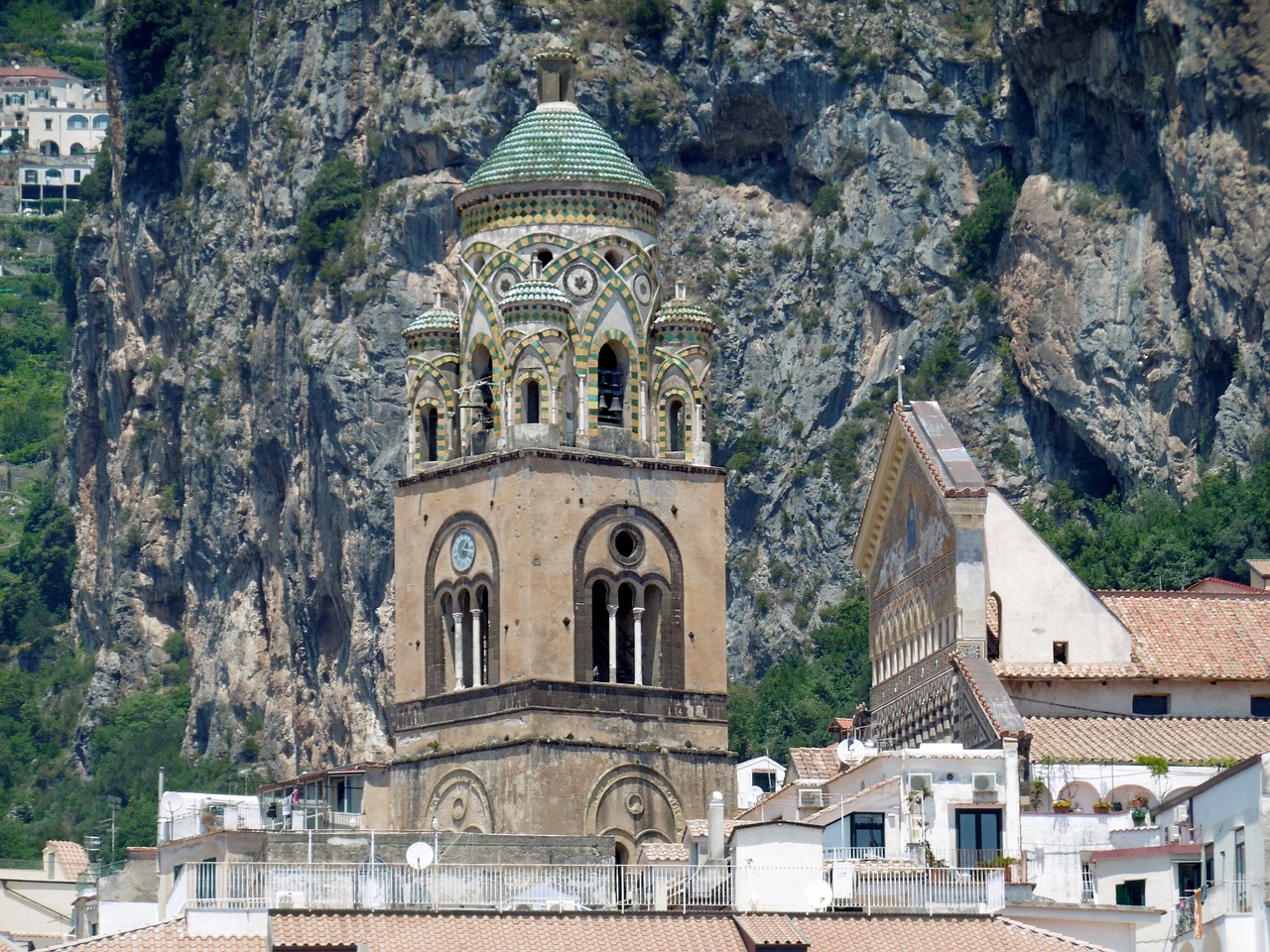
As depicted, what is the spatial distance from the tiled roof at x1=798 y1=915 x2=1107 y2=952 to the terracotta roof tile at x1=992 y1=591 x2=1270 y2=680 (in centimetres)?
1474

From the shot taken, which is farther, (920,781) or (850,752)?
(850,752)

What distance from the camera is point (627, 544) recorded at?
86.4 meters

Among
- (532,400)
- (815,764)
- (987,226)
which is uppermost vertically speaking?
(987,226)

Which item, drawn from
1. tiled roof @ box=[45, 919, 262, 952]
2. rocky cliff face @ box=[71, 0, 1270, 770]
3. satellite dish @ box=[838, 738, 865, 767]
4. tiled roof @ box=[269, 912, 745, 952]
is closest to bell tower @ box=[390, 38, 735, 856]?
satellite dish @ box=[838, 738, 865, 767]

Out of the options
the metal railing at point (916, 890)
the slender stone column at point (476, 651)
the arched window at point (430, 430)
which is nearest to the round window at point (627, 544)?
the slender stone column at point (476, 651)

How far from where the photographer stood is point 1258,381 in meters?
135

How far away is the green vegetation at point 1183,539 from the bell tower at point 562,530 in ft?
129

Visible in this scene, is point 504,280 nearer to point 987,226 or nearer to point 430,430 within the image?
point 430,430

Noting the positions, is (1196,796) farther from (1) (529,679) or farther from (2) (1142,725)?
(1) (529,679)

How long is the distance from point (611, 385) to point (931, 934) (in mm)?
20803

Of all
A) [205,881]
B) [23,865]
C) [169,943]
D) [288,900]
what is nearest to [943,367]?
[23,865]

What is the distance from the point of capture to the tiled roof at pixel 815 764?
3428 inches

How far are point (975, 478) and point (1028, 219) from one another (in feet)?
225

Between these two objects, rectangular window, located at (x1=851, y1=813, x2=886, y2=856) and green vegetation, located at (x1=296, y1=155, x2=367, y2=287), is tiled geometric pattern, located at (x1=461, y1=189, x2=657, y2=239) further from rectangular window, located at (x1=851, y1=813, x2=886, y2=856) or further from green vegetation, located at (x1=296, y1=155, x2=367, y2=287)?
green vegetation, located at (x1=296, y1=155, x2=367, y2=287)
